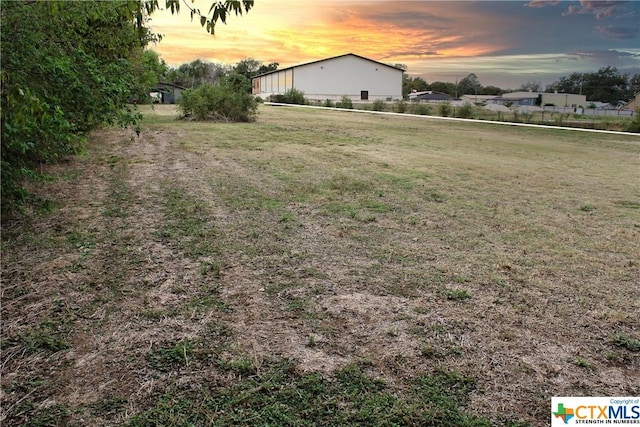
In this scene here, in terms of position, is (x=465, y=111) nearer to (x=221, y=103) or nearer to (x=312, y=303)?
(x=221, y=103)

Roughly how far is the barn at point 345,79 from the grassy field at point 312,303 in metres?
29.2

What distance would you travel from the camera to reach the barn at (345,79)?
3469 centimetres

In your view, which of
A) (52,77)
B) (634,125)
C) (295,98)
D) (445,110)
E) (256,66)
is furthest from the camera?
(256,66)

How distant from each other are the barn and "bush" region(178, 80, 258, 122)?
57.6ft

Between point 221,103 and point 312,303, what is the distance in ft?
45.5

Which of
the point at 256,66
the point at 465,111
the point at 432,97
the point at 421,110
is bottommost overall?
the point at 465,111

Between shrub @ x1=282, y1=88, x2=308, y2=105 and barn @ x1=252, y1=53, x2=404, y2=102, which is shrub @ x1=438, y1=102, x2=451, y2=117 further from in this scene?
barn @ x1=252, y1=53, x2=404, y2=102

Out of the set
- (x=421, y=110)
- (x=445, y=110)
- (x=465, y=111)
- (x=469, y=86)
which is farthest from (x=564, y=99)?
(x=469, y=86)

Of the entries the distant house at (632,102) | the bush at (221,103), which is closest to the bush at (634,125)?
the distant house at (632,102)

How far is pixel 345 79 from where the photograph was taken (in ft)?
117

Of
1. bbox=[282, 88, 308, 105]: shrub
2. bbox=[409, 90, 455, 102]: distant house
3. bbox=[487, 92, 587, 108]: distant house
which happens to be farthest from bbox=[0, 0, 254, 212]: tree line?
bbox=[409, 90, 455, 102]: distant house

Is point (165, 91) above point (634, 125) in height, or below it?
above

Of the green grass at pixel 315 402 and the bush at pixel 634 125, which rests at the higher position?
the bush at pixel 634 125

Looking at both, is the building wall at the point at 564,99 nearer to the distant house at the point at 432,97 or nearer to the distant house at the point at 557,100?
the distant house at the point at 557,100
